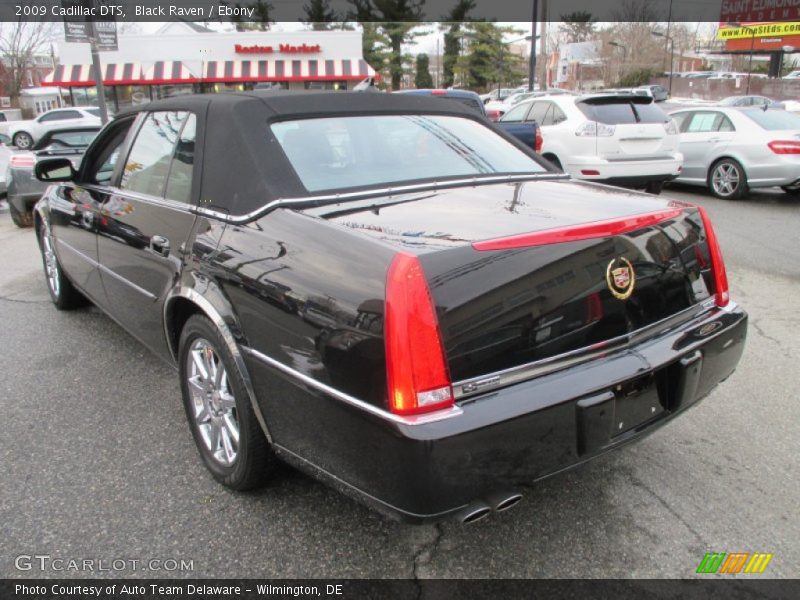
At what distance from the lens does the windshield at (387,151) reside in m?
2.64

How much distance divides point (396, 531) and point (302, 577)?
1.34 feet

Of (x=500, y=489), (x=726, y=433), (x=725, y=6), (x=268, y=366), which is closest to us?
(x=500, y=489)

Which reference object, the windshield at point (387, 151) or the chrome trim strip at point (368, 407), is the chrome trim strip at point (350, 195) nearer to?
the windshield at point (387, 151)

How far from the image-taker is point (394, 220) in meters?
2.18

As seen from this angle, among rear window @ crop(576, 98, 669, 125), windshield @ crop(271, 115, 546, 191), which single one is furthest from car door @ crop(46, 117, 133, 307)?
rear window @ crop(576, 98, 669, 125)

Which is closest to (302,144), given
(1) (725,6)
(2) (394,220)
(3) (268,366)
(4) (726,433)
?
(2) (394,220)

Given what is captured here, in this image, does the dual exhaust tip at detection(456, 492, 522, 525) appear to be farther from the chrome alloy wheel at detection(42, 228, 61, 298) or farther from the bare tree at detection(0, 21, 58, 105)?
the bare tree at detection(0, 21, 58, 105)

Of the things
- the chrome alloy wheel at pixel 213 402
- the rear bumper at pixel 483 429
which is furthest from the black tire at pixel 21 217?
the rear bumper at pixel 483 429

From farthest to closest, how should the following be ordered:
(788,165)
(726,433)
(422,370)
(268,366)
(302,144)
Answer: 1. (788,165)
2. (726,433)
3. (302,144)
4. (268,366)
5. (422,370)

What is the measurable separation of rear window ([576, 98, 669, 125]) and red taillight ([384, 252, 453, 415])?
319 inches

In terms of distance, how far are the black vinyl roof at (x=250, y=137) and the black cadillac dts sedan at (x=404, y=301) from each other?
0.4 inches

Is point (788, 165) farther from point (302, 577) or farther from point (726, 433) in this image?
point (302, 577)

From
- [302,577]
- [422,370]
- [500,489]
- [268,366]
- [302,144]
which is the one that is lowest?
[302,577]

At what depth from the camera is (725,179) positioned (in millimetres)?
10070
